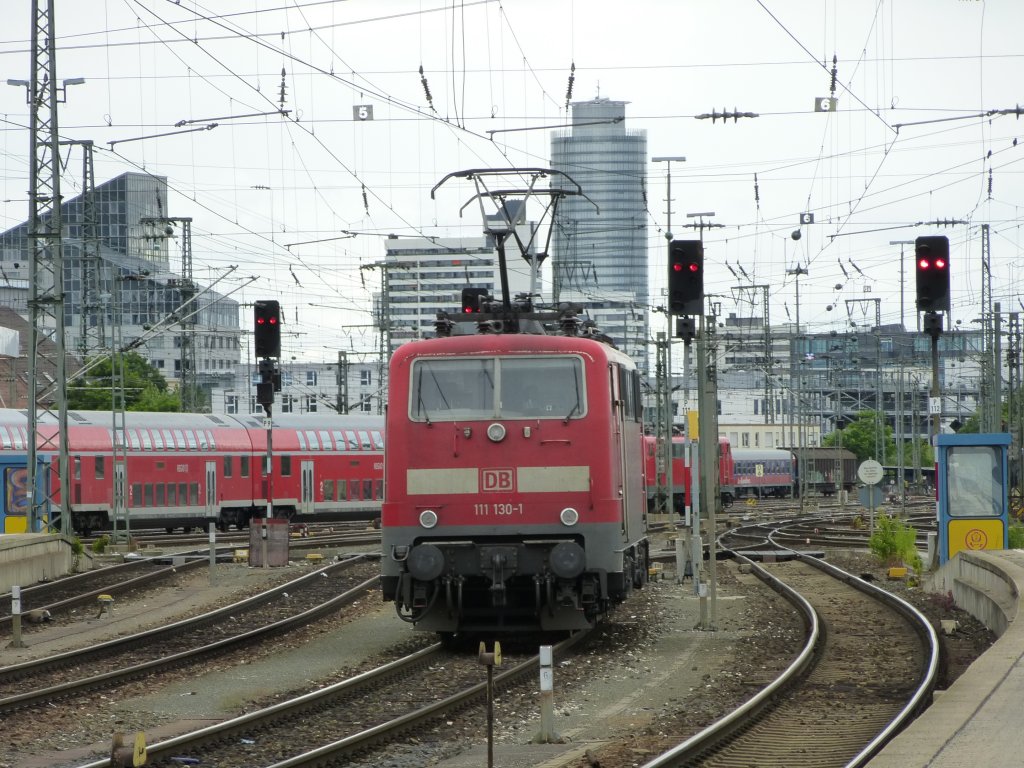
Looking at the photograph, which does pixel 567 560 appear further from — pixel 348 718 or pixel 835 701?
pixel 348 718

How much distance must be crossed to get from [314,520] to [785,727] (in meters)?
42.9

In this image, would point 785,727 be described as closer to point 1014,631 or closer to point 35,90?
point 1014,631

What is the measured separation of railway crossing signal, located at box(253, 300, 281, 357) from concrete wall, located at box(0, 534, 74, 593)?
534cm

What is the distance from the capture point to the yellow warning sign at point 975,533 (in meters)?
23.7

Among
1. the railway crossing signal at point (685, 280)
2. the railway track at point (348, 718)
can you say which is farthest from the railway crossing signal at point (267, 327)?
the railway track at point (348, 718)

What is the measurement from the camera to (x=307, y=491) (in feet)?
167

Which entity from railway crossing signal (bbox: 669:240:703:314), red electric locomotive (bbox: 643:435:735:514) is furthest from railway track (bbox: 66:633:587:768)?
red electric locomotive (bbox: 643:435:735:514)

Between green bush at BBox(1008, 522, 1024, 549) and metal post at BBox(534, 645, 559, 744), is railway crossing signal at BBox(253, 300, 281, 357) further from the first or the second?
metal post at BBox(534, 645, 559, 744)

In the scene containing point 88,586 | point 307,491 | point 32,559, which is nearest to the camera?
point 88,586

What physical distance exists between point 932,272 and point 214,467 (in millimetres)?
31121

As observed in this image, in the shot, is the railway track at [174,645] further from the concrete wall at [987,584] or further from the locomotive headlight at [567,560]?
the concrete wall at [987,584]

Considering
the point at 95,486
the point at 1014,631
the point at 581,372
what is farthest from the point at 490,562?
the point at 95,486

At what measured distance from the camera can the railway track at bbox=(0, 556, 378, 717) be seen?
14195 millimetres

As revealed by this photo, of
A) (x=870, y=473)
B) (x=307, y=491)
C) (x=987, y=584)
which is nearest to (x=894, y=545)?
(x=870, y=473)
